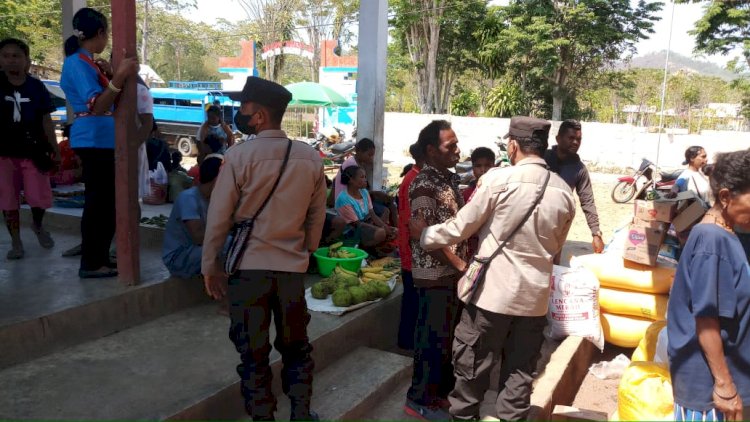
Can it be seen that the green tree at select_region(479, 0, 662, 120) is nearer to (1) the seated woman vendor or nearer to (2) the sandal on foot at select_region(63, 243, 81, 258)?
(1) the seated woman vendor

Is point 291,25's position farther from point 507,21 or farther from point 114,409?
point 114,409

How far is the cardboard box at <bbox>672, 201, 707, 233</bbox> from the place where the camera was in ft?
9.89

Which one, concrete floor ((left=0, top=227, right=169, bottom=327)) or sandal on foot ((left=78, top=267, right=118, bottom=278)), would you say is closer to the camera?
concrete floor ((left=0, top=227, right=169, bottom=327))

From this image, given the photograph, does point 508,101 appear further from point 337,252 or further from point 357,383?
point 357,383

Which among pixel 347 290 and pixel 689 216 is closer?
pixel 689 216

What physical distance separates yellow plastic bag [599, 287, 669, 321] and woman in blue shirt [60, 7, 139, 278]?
384 cm

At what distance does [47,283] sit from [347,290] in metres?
2.12

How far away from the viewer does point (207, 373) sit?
3.06 m

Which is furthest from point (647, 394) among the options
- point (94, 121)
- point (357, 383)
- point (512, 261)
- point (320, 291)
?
point (94, 121)

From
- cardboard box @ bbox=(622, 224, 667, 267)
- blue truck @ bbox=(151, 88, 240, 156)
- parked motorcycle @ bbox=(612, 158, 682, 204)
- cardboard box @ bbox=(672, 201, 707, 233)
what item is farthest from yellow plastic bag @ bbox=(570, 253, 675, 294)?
blue truck @ bbox=(151, 88, 240, 156)

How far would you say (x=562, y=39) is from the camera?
19547 mm

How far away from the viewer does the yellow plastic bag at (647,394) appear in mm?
2459

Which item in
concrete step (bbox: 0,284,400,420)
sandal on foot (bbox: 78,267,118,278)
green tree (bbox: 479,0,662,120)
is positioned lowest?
concrete step (bbox: 0,284,400,420)

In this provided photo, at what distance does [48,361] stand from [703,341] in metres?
3.32
